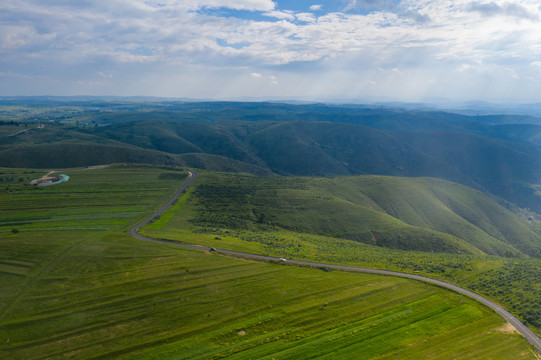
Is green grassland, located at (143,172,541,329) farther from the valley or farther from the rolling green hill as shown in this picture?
the valley

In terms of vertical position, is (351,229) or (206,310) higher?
(206,310)

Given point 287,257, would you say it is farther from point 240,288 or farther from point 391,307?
point 391,307

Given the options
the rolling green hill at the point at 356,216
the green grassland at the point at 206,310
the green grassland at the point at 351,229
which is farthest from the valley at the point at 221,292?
the rolling green hill at the point at 356,216

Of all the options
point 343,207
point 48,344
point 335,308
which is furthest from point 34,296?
point 343,207

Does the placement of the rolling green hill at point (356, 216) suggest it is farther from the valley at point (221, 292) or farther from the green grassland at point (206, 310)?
the green grassland at point (206, 310)

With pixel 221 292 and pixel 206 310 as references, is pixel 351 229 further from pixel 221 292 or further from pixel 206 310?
pixel 206 310

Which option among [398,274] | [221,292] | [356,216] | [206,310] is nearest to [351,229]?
[356,216]
